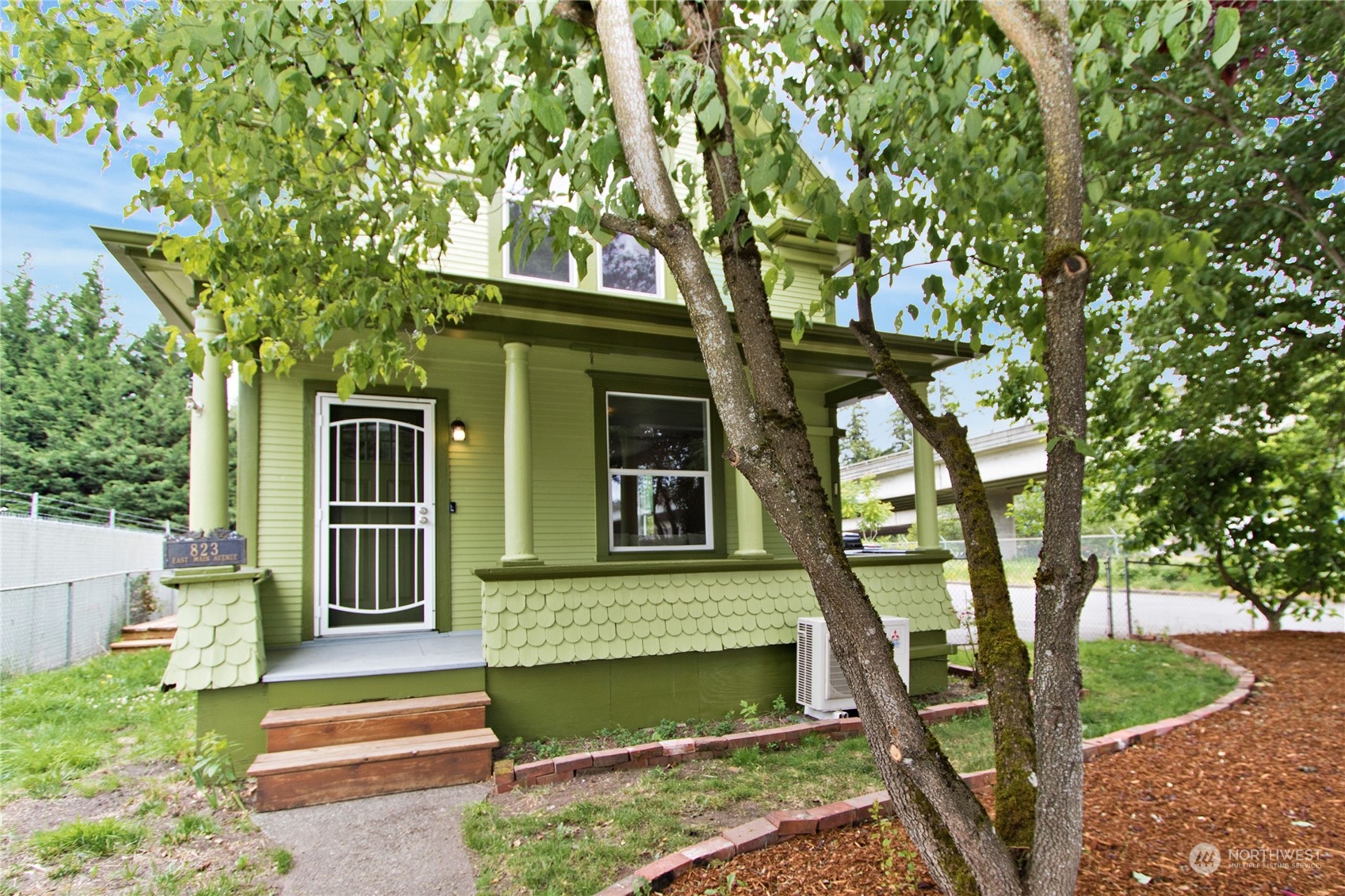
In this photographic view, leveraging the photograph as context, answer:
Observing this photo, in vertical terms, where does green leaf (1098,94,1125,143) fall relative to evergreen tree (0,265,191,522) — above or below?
below

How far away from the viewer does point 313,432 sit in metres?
6.14

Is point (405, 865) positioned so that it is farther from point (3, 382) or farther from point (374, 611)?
point (3, 382)

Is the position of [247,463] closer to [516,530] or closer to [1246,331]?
[516,530]

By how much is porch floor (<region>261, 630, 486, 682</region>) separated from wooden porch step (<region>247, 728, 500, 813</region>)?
49 cm

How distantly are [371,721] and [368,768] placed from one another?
0.37m

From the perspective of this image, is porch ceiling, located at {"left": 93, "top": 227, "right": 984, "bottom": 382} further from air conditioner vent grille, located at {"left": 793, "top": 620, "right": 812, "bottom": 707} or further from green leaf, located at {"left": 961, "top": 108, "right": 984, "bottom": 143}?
green leaf, located at {"left": 961, "top": 108, "right": 984, "bottom": 143}

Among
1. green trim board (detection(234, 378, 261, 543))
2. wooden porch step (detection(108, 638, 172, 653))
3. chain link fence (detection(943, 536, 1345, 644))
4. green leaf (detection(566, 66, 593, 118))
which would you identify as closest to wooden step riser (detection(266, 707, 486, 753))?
green trim board (detection(234, 378, 261, 543))

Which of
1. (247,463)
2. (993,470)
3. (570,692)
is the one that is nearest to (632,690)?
(570,692)

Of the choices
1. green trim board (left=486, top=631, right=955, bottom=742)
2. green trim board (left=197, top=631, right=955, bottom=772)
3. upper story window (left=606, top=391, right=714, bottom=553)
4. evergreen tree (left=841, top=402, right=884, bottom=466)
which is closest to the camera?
green trim board (left=197, top=631, right=955, bottom=772)

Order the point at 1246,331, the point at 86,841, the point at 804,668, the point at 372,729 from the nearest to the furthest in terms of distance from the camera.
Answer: the point at 86,841
the point at 372,729
the point at 804,668
the point at 1246,331

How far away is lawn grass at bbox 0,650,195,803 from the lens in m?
4.51

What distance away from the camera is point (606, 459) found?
7.14 meters

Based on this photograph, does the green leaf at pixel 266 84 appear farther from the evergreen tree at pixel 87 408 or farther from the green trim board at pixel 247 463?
the evergreen tree at pixel 87 408

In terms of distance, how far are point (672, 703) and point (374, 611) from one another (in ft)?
8.76
